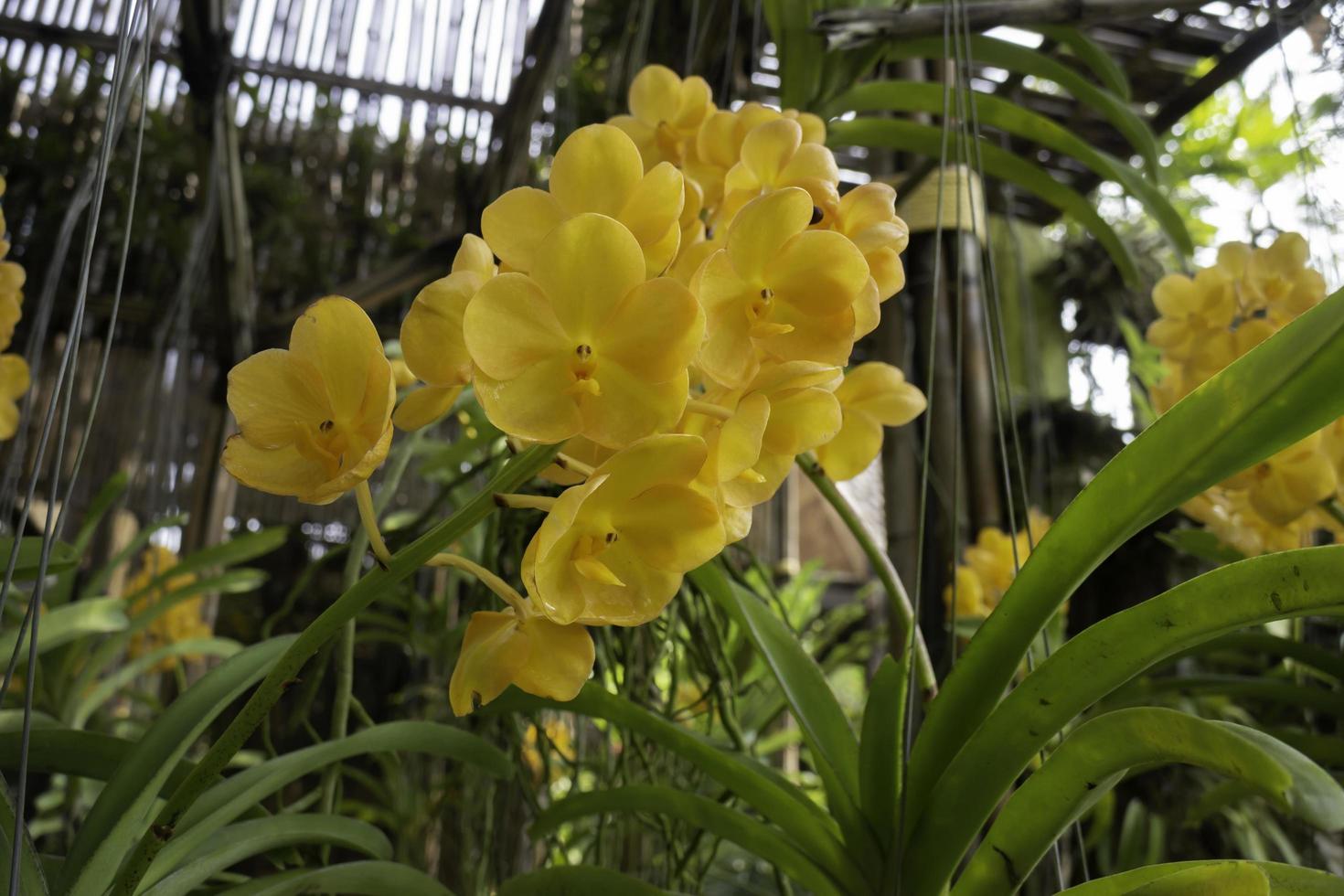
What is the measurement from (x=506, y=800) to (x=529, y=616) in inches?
22.8

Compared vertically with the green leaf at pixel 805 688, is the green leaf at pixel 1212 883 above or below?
below

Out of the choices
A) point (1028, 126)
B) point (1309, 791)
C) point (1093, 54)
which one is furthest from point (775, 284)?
point (1093, 54)

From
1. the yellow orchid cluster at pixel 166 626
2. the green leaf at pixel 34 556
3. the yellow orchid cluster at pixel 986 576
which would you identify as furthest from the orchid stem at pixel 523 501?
the yellow orchid cluster at pixel 166 626

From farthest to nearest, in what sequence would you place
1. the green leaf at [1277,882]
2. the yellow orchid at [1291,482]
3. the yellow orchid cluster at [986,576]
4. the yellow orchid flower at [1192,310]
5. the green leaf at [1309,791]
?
1. the yellow orchid cluster at [986,576]
2. the yellow orchid flower at [1192,310]
3. the yellow orchid at [1291,482]
4. the green leaf at [1277,882]
5. the green leaf at [1309,791]

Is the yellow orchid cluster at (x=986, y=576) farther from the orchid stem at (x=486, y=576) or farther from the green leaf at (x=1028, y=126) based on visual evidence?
the orchid stem at (x=486, y=576)

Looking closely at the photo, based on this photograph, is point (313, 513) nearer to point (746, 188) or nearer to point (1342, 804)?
point (746, 188)

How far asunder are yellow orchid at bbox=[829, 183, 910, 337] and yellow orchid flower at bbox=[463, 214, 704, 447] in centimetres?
14

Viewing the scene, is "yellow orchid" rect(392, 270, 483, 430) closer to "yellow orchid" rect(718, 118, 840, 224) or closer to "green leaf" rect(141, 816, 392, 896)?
"yellow orchid" rect(718, 118, 840, 224)

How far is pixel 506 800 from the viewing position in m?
0.94

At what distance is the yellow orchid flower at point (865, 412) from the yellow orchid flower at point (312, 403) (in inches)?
12.6

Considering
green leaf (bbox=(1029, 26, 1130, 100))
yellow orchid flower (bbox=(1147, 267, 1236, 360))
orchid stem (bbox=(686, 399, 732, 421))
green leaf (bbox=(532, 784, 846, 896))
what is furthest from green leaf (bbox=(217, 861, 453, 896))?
green leaf (bbox=(1029, 26, 1130, 100))

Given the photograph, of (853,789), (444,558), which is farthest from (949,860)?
(444,558)

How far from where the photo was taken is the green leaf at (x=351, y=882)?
1.77 feet

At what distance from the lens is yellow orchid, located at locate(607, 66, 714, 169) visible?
644mm
